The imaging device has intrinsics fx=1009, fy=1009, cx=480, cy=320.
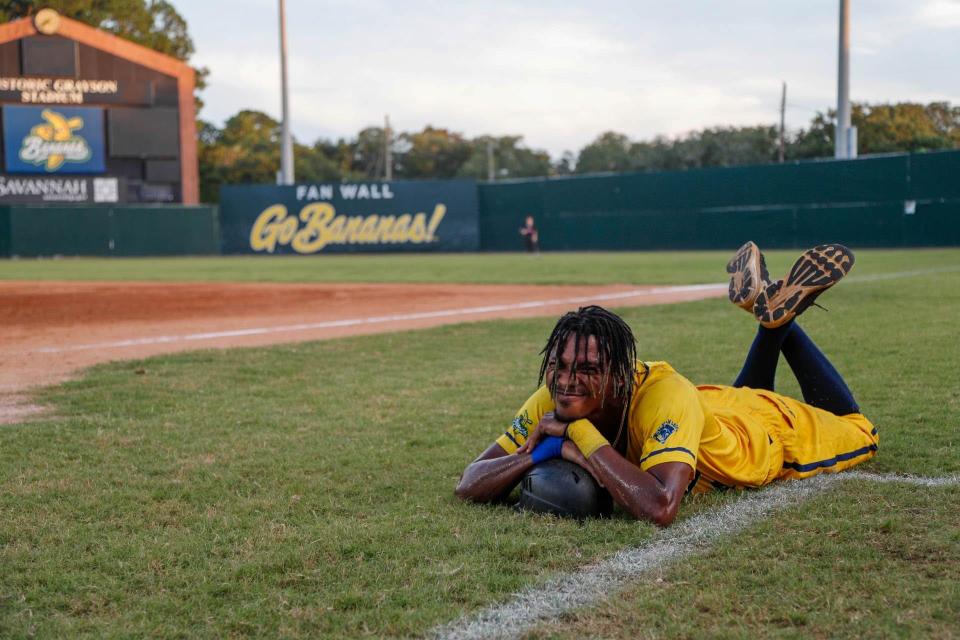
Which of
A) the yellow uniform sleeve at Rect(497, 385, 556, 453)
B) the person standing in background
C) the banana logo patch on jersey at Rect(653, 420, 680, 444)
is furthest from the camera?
the person standing in background

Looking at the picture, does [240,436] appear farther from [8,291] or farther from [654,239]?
[654,239]

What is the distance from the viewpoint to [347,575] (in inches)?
118

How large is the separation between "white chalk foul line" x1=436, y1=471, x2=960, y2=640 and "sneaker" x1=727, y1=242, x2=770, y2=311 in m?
0.90

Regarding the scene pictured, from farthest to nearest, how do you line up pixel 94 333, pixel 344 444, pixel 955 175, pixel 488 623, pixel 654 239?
pixel 654 239 < pixel 955 175 < pixel 94 333 < pixel 344 444 < pixel 488 623

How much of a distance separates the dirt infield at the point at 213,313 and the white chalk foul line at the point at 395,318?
0.04 feet

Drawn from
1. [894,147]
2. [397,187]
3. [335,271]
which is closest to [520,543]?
[335,271]

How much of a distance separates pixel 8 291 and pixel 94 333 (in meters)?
7.77

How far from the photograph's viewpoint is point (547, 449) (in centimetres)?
367

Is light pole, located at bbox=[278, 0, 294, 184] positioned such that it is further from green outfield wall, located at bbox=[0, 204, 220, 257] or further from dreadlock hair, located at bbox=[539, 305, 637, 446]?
dreadlock hair, located at bbox=[539, 305, 637, 446]

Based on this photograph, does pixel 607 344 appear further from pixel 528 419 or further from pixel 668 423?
pixel 528 419

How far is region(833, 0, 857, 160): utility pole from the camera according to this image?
26859 millimetres

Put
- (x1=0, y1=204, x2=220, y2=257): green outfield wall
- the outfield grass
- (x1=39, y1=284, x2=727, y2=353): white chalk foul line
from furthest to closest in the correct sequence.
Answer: (x1=0, y1=204, x2=220, y2=257): green outfield wall → the outfield grass → (x1=39, y1=284, x2=727, y2=353): white chalk foul line

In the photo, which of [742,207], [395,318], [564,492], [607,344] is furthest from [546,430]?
[742,207]

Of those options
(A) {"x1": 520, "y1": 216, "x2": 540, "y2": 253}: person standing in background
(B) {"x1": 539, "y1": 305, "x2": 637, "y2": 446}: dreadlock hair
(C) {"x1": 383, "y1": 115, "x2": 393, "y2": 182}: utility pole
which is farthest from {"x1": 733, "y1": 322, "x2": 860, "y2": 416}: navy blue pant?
(C) {"x1": 383, "y1": 115, "x2": 393, "y2": 182}: utility pole
